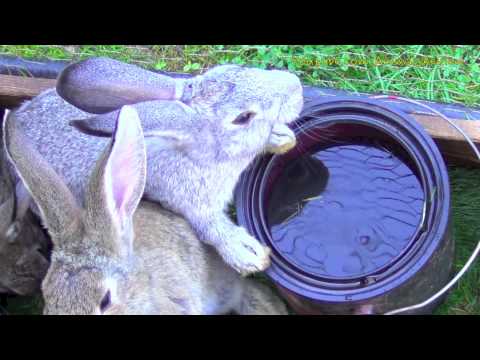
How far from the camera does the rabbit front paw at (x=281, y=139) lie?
2.80m

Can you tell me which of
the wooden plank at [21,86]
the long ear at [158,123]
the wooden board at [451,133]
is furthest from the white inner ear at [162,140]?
the wooden board at [451,133]

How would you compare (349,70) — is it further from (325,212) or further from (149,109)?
(149,109)

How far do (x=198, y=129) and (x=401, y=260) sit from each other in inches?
33.2

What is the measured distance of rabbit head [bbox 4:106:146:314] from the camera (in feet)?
7.52

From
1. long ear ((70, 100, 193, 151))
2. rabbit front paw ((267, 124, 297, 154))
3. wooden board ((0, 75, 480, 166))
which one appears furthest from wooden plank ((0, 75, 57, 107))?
rabbit front paw ((267, 124, 297, 154))

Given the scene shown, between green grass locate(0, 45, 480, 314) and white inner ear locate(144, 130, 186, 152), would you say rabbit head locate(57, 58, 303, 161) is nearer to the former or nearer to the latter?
white inner ear locate(144, 130, 186, 152)

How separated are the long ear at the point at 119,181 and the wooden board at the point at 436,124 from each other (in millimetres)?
1051

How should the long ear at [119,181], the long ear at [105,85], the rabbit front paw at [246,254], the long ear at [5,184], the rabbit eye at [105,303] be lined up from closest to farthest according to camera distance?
1. the long ear at [119,181]
2. the rabbit eye at [105,303]
3. the long ear at [105,85]
4. the rabbit front paw at [246,254]
5. the long ear at [5,184]

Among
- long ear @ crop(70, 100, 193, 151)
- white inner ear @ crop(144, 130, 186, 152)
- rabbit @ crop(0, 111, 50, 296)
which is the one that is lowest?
rabbit @ crop(0, 111, 50, 296)

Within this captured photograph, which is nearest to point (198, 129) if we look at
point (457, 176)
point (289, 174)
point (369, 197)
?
point (289, 174)

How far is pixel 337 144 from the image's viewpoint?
3.00 metres

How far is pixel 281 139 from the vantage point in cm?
281

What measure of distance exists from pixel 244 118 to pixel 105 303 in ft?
2.74

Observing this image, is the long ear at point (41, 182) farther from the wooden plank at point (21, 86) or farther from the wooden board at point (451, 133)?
the wooden board at point (451, 133)
